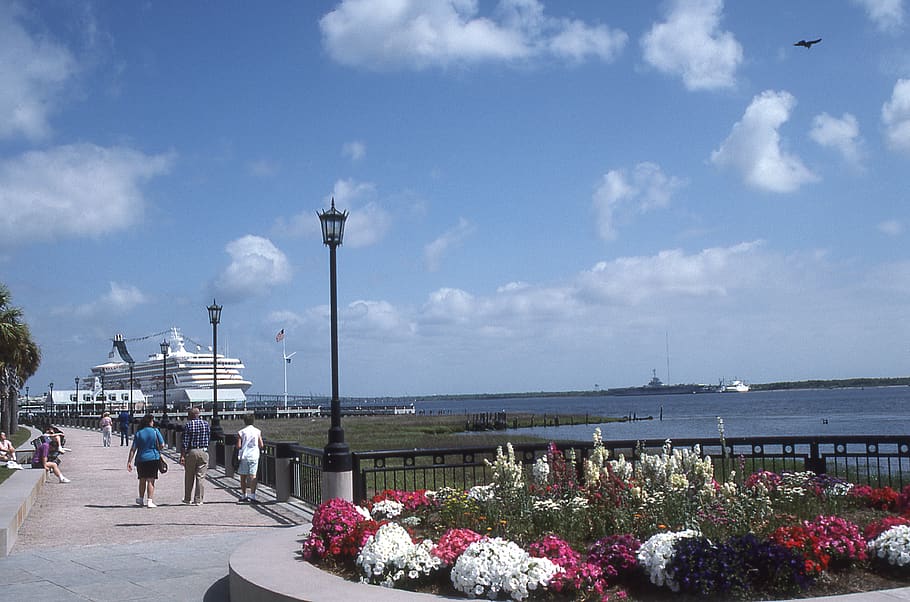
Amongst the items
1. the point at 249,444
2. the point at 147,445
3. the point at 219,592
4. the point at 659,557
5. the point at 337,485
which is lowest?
the point at 219,592

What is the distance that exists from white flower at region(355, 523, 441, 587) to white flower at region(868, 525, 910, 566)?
3.67m

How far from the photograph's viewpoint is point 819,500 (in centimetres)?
997

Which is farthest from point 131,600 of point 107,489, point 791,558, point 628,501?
point 107,489

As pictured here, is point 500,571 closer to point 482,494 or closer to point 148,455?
point 482,494

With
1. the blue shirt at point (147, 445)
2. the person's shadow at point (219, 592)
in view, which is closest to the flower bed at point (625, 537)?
the person's shadow at point (219, 592)

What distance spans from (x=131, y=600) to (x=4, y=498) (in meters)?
7.49

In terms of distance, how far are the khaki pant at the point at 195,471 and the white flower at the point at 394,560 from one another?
9936mm

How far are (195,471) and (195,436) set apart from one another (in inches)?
32.7

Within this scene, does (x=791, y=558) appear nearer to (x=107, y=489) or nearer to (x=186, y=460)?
(x=186, y=460)

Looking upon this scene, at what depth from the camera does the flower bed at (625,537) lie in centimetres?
676

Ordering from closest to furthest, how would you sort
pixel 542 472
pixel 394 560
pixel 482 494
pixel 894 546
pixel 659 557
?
pixel 659 557 → pixel 894 546 → pixel 394 560 → pixel 542 472 → pixel 482 494

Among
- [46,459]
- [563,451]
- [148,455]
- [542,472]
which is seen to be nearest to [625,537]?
[542,472]

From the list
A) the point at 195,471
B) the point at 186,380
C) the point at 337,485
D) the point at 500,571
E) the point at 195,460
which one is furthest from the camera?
the point at 186,380

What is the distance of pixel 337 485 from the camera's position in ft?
42.0
